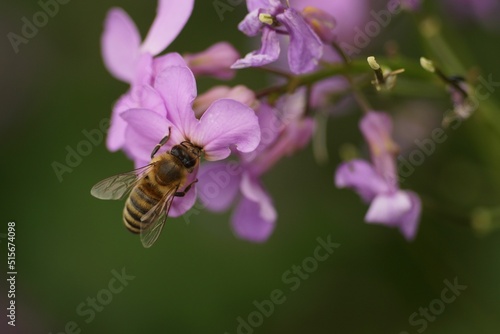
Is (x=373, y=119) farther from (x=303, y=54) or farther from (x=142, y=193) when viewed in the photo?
(x=142, y=193)

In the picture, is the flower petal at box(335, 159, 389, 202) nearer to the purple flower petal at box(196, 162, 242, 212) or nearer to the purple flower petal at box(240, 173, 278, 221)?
the purple flower petal at box(240, 173, 278, 221)

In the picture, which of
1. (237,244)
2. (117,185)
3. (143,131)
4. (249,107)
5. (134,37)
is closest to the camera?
(249,107)

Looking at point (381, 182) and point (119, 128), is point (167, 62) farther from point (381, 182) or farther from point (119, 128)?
point (381, 182)

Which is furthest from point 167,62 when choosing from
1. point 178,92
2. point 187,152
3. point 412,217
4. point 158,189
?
point 412,217

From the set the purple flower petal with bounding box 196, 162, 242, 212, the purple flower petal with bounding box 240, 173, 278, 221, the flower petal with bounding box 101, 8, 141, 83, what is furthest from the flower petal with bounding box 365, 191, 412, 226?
the flower petal with bounding box 101, 8, 141, 83

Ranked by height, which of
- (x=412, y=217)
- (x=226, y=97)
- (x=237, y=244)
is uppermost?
(x=226, y=97)

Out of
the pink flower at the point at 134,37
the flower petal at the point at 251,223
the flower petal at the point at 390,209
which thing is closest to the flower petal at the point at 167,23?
the pink flower at the point at 134,37

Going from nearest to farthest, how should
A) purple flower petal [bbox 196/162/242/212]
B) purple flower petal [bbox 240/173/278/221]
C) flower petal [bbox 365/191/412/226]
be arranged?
flower petal [bbox 365/191/412/226] → purple flower petal [bbox 240/173/278/221] → purple flower petal [bbox 196/162/242/212]
